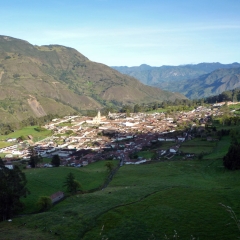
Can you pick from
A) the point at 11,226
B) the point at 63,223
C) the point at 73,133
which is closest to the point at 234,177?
the point at 63,223

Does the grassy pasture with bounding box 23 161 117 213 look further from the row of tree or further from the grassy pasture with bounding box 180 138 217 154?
the row of tree

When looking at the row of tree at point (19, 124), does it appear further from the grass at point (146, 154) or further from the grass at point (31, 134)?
the grass at point (146, 154)

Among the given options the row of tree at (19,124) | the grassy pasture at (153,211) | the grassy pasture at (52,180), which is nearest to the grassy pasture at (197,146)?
the grassy pasture at (153,211)

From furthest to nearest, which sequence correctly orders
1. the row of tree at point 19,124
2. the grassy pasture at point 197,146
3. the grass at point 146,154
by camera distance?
the row of tree at point 19,124 < the grass at point 146,154 < the grassy pasture at point 197,146

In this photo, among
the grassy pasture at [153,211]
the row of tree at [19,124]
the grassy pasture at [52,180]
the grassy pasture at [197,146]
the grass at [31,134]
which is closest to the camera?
the grassy pasture at [153,211]

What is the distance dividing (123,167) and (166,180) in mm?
14381

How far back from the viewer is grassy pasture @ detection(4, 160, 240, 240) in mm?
23188

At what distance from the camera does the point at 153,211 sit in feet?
90.5

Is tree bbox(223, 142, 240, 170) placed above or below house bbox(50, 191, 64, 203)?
above

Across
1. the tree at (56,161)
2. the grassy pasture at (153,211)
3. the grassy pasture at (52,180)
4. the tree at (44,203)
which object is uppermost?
the grassy pasture at (153,211)

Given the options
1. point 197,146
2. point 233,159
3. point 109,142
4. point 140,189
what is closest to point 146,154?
point 197,146

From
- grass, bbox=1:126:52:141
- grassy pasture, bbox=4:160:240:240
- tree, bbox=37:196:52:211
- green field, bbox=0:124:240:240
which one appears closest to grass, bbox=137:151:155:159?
green field, bbox=0:124:240:240

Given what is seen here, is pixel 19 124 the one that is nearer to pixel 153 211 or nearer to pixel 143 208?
pixel 143 208

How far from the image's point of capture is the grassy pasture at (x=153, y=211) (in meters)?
23.2
